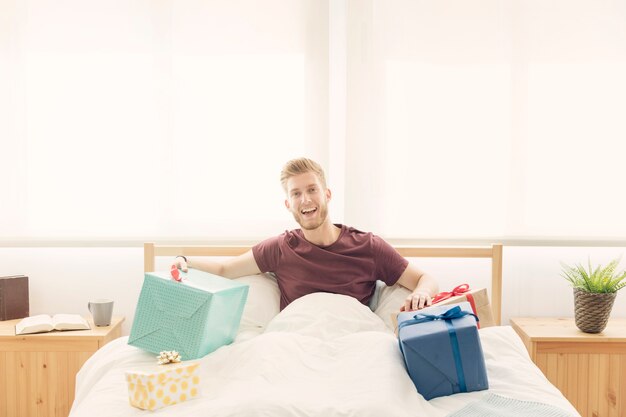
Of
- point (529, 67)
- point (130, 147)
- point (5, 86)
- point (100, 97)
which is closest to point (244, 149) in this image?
point (130, 147)

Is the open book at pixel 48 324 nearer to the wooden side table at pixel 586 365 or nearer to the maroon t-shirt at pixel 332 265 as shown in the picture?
the maroon t-shirt at pixel 332 265

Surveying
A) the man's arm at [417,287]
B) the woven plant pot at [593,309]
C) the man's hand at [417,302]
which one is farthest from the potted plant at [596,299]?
the man's hand at [417,302]

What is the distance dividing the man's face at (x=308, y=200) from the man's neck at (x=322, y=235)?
1.5 inches

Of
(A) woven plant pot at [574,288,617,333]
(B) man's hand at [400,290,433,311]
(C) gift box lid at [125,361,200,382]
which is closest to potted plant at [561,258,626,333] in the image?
(A) woven plant pot at [574,288,617,333]

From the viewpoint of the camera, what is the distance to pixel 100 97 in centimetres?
263

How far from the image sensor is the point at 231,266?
225 cm

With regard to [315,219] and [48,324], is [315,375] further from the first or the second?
[48,324]

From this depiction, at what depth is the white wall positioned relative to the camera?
8.86 feet

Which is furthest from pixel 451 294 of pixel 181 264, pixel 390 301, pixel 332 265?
pixel 181 264

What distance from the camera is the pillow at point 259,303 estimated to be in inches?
81.3

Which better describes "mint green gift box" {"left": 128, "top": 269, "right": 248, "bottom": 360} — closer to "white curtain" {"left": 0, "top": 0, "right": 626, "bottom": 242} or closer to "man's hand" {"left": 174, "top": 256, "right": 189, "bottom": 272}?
"man's hand" {"left": 174, "top": 256, "right": 189, "bottom": 272}

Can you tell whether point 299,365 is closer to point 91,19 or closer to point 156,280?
point 156,280

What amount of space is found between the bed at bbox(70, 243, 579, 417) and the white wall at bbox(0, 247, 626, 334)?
744mm

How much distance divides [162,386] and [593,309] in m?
1.68
